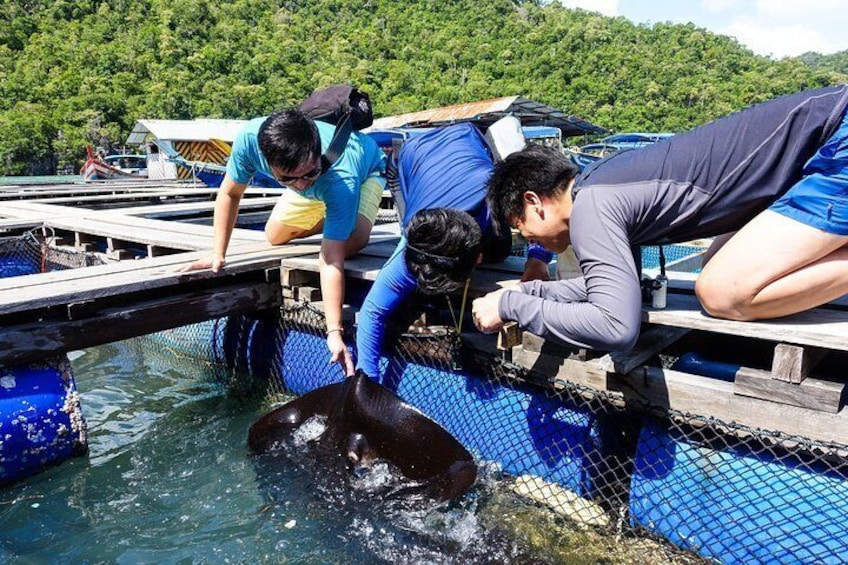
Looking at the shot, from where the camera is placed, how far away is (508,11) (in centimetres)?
9725

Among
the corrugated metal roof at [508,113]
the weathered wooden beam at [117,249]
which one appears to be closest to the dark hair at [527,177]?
the weathered wooden beam at [117,249]

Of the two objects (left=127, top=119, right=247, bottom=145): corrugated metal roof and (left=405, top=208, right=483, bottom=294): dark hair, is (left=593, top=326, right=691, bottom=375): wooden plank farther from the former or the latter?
(left=127, top=119, right=247, bottom=145): corrugated metal roof

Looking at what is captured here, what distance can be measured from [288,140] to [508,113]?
64.9 feet

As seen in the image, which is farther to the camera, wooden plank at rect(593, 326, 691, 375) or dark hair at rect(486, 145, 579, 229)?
wooden plank at rect(593, 326, 691, 375)

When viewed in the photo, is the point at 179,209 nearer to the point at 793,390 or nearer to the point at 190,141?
the point at 793,390

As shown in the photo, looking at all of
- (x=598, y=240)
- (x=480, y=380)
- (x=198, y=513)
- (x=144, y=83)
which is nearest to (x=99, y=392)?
(x=198, y=513)

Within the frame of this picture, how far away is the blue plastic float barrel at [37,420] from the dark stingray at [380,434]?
1.09 metres

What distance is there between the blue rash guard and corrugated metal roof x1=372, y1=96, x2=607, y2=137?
1862 cm

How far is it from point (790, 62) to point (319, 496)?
4064 inches

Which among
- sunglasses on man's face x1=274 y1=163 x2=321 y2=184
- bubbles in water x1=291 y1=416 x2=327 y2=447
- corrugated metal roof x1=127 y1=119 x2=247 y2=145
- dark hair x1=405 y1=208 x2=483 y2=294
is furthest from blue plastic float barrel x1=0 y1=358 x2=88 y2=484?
corrugated metal roof x1=127 y1=119 x2=247 y2=145

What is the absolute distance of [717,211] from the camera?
235 centimetres

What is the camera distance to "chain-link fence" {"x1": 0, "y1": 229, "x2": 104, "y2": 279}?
654cm

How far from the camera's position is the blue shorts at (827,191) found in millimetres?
2088

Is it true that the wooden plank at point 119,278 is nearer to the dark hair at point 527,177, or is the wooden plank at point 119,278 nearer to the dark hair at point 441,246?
the dark hair at point 441,246
